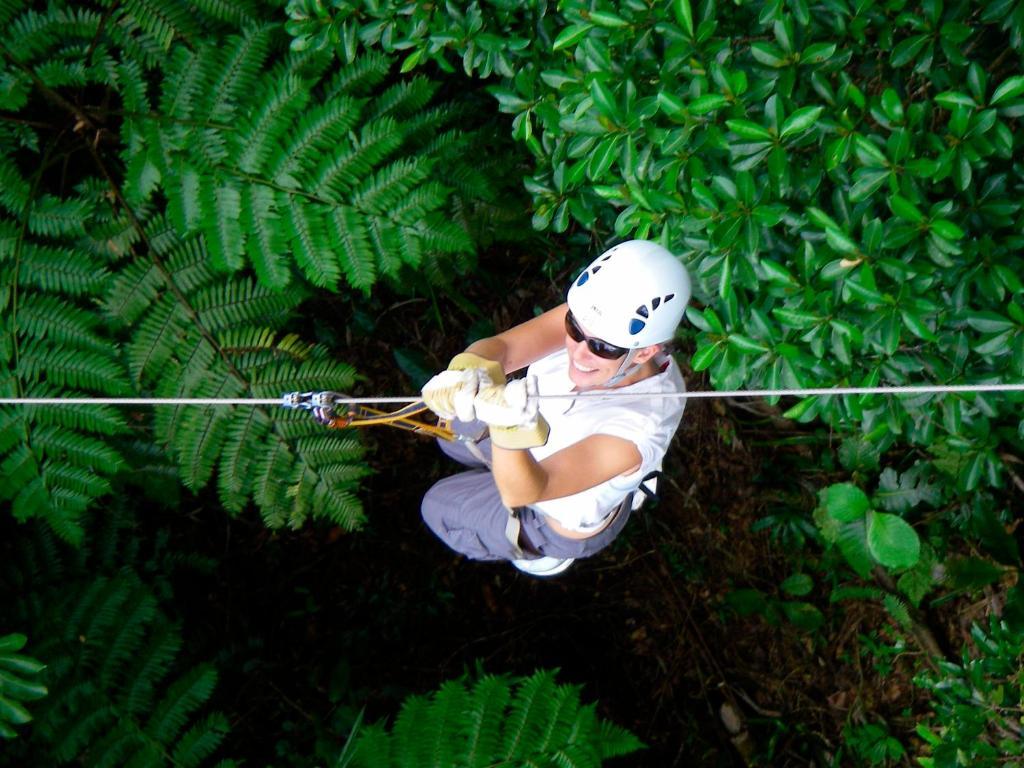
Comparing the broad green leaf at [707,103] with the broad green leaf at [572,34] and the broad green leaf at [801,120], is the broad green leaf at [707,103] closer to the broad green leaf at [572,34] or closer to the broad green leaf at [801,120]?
the broad green leaf at [801,120]

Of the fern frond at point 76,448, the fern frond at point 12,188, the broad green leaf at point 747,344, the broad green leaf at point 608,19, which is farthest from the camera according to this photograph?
the fern frond at point 76,448

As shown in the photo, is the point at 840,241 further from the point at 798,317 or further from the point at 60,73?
the point at 60,73

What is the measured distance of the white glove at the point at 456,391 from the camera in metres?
2.08

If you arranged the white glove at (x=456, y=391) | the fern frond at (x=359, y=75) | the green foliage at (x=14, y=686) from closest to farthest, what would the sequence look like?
the white glove at (x=456, y=391) → the green foliage at (x=14, y=686) → the fern frond at (x=359, y=75)

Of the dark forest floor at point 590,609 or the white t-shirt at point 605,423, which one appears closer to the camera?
the white t-shirt at point 605,423

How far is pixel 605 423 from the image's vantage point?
241cm

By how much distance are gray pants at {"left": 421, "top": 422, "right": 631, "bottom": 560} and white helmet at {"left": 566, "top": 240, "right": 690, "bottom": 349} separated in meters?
0.84

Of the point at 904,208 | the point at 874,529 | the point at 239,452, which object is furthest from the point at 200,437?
the point at 874,529

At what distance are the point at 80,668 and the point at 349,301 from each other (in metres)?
1.88

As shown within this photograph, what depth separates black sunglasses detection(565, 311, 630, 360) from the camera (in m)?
2.26

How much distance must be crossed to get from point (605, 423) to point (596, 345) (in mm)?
262

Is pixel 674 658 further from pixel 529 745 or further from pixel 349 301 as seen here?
pixel 349 301

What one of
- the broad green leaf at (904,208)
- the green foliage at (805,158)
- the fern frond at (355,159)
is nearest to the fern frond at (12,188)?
the fern frond at (355,159)

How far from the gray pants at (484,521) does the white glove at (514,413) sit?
0.79 metres
